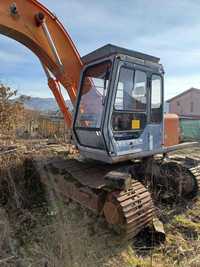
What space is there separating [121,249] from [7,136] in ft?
13.8

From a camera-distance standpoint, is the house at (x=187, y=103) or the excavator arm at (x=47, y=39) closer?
the excavator arm at (x=47, y=39)

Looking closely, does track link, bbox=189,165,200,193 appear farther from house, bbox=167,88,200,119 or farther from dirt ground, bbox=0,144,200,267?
house, bbox=167,88,200,119

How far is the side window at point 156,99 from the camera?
4403 millimetres

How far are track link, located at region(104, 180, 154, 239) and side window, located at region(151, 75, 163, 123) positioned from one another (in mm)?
1425

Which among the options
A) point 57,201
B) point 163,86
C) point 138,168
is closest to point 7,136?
point 57,201

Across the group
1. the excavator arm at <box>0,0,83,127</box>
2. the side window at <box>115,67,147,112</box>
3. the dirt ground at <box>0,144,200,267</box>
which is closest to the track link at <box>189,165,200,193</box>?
the dirt ground at <box>0,144,200,267</box>

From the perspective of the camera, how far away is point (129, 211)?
3.25 m

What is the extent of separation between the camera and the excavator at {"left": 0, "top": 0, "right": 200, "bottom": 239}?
3484mm

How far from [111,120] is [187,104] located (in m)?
34.1

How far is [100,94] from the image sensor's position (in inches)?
159

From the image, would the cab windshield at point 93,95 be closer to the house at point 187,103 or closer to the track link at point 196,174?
the track link at point 196,174

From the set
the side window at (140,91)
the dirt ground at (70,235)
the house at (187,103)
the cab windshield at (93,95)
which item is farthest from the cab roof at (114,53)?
the house at (187,103)

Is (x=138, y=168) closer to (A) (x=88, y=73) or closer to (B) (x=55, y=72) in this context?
(A) (x=88, y=73)

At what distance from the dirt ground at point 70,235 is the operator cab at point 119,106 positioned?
102cm
